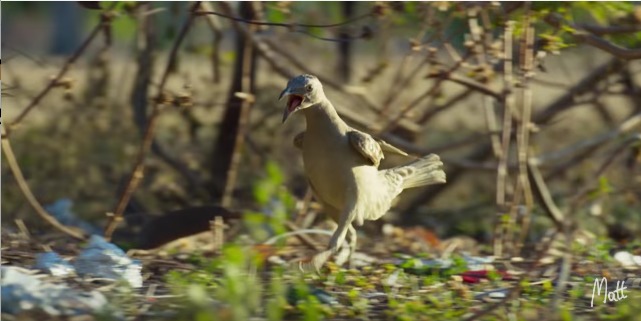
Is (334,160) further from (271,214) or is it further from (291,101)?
(271,214)

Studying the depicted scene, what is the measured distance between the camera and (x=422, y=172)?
584 cm

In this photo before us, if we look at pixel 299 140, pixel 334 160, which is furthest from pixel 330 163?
Result: pixel 299 140

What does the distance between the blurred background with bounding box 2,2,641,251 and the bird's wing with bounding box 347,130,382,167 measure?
1.51 metres

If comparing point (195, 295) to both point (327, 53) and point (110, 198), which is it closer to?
point (110, 198)

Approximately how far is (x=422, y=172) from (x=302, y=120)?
11.3ft

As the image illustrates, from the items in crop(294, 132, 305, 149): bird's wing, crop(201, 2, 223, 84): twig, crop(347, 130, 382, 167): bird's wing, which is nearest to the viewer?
crop(347, 130, 382, 167): bird's wing

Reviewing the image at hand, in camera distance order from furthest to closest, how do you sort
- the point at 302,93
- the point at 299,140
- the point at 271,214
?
the point at 271,214 < the point at 299,140 < the point at 302,93

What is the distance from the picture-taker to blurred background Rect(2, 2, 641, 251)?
7.08 m

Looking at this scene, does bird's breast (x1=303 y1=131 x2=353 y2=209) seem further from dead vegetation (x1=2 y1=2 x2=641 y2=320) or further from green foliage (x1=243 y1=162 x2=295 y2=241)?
green foliage (x1=243 y1=162 x2=295 y2=241)

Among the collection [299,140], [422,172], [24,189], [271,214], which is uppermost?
[299,140]

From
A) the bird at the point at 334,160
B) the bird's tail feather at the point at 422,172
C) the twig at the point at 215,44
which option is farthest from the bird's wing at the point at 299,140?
the twig at the point at 215,44

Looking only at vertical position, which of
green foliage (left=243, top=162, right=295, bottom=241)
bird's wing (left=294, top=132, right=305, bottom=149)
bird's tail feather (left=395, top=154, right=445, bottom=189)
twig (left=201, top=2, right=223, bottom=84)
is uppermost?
twig (left=201, top=2, right=223, bottom=84)

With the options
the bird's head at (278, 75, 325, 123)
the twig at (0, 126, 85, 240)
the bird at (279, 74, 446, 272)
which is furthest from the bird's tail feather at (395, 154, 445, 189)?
the twig at (0, 126, 85, 240)

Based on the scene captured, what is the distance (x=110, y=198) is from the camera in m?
8.46
